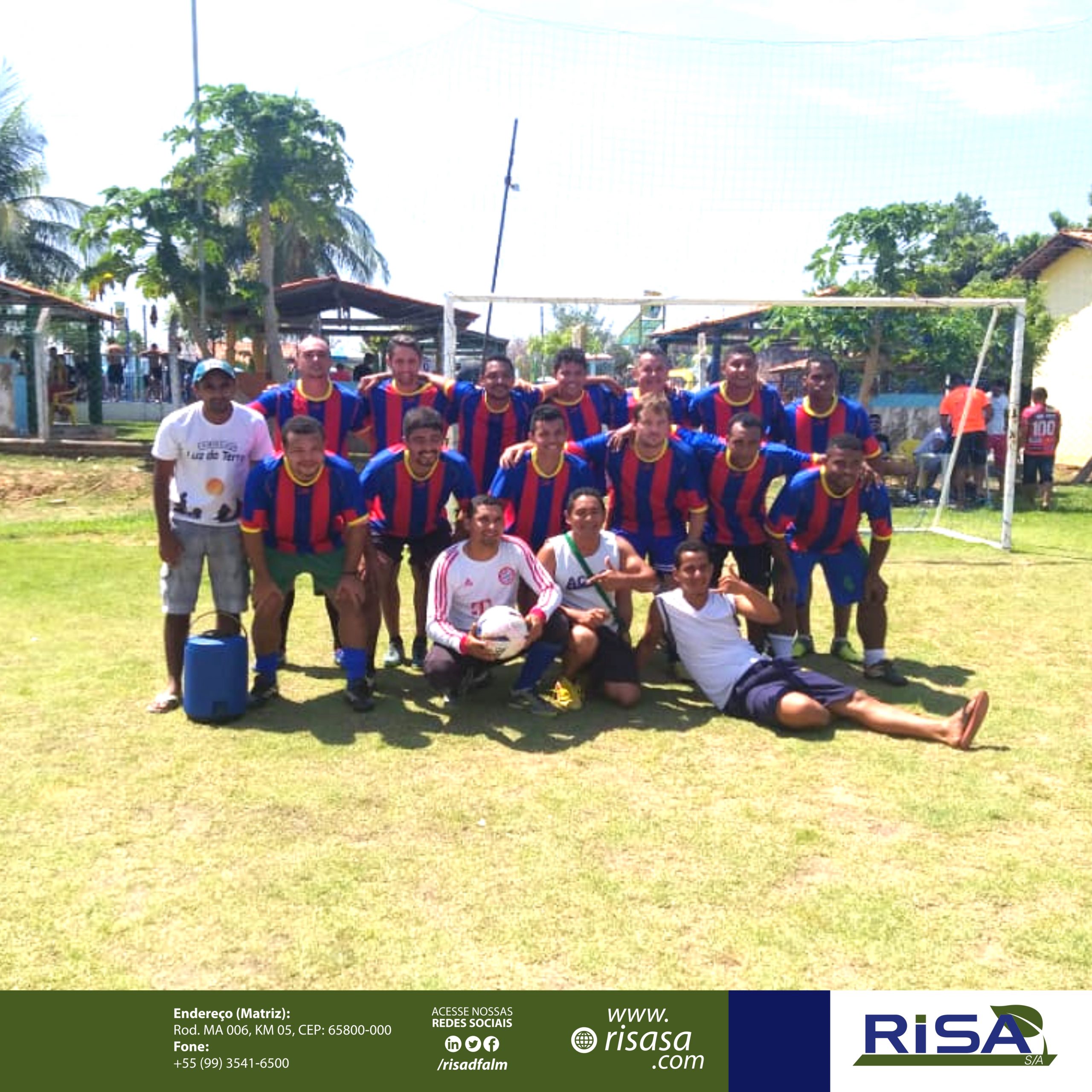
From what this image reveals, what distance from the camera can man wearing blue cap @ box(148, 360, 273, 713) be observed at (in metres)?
5.48

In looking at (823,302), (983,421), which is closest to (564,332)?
(983,421)

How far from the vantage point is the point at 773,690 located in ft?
17.5

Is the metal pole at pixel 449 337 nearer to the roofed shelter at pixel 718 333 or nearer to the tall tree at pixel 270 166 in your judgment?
the roofed shelter at pixel 718 333

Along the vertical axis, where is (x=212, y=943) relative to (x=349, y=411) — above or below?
below

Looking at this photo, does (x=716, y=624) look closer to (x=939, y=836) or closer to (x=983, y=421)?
(x=939, y=836)

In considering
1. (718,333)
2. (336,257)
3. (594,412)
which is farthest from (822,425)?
(336,257)

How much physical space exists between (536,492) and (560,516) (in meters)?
0.21

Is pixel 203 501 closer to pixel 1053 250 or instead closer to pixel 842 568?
pixel 842 568

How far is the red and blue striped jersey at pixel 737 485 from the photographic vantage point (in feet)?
21.2

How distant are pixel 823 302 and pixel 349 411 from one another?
536cm

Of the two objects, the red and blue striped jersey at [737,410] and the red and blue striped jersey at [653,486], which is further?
the red and blue striped jersey at [737,410]

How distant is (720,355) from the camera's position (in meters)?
16.2

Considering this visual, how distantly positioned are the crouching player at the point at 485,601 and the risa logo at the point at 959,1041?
2908mm

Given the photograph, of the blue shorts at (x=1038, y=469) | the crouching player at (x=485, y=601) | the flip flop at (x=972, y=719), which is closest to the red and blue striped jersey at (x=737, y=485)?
the crouching player at (x=485, y=601)
